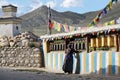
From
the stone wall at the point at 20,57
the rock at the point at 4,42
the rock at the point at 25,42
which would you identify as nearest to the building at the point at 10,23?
the rock at the point at 4,42

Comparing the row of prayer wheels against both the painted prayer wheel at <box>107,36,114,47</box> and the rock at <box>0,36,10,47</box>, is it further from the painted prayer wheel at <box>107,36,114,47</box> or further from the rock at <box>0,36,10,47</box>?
the rock at <box>0,36,10,47</box>

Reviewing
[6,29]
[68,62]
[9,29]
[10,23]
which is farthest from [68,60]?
[6,29]

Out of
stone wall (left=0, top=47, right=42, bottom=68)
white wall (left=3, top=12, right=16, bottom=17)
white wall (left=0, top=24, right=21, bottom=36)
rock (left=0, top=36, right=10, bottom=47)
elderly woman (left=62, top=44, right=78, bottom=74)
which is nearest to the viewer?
elderly woman (left=62, top=44, right=78, bottom=74)

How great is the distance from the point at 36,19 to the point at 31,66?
38.2m

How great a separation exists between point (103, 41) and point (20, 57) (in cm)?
1058

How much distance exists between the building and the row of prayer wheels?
712 inches

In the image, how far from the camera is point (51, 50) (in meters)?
27.9

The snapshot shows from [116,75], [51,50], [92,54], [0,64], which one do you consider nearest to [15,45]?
[0,64]

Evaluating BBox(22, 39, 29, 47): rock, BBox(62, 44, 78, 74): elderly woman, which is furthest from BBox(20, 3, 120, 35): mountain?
BBox(62, 44, 78, 74): elderly woman

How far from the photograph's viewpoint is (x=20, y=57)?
30.2m

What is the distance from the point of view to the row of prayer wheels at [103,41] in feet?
66.8

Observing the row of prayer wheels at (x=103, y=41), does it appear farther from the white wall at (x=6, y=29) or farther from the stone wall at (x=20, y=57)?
the white wall at (x=6, y=29)

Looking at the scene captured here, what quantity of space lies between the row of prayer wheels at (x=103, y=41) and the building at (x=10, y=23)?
59.3 ft

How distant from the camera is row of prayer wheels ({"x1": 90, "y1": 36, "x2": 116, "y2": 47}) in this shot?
20375 mm
